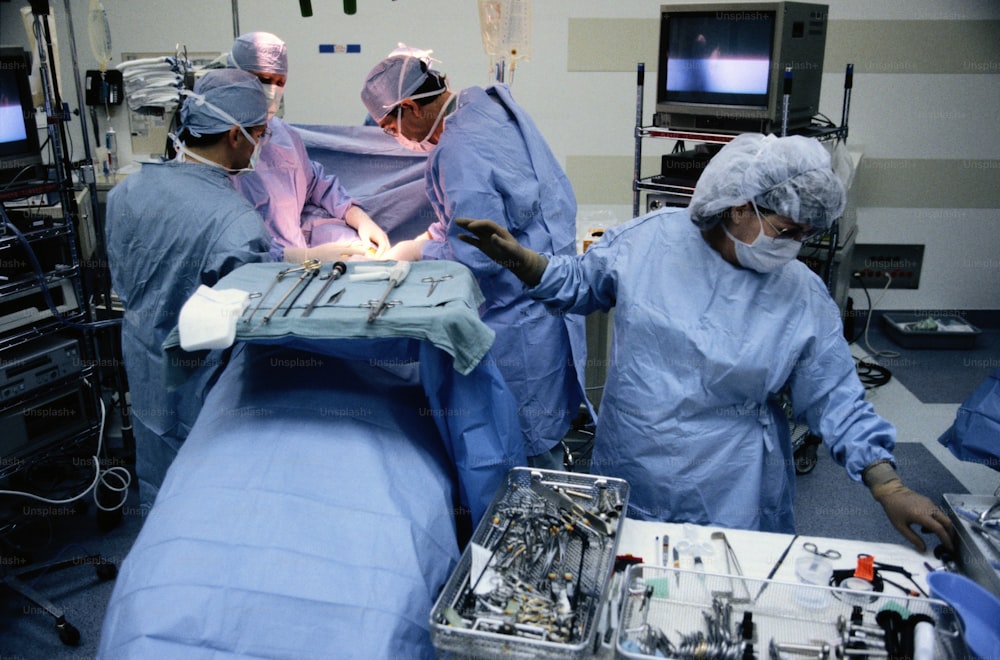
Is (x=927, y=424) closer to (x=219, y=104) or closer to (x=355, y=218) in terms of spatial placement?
(x=355, y=218)

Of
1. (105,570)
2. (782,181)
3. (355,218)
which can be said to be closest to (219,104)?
(355,218)

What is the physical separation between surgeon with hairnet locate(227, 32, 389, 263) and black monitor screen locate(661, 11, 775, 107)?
50.9 inches

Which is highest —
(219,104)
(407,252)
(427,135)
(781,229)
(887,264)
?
(219,104)

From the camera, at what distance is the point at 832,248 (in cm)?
331

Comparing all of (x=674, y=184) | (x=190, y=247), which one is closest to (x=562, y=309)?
(x=190, y=247)

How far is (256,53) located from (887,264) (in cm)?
376

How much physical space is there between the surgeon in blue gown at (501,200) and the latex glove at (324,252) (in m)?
0.17

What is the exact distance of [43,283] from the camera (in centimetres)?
263

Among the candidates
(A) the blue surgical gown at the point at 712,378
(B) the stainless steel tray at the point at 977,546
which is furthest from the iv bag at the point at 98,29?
(B) the stainless steel tray at the point at 977,546

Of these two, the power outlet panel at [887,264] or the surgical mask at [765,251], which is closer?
the surgical mask at [765,251]

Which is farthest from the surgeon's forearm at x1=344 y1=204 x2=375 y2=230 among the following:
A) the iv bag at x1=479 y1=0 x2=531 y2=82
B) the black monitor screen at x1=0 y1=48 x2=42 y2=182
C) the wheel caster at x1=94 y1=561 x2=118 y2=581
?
the wheel caster at x1=94 y1=561 x2=118 y2=581

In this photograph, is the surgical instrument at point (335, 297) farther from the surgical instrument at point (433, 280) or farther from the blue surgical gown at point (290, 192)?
the blue surgical gown at point (290, 192)

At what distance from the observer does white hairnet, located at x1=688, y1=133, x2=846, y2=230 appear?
157 centimetres

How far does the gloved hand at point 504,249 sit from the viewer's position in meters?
1.73
